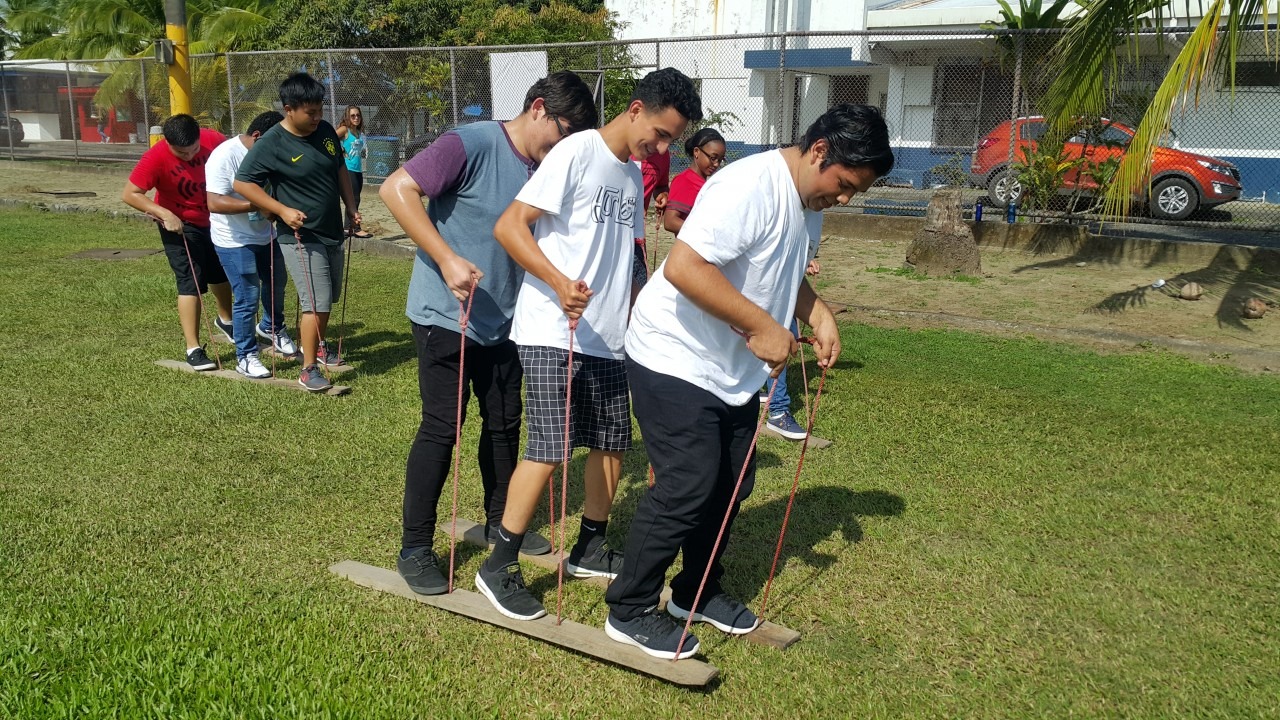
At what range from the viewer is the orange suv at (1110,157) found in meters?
12.7

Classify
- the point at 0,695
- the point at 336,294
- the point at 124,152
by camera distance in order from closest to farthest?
1. the point at 0,695
2. the point at 336,294
3. the point at 124,152

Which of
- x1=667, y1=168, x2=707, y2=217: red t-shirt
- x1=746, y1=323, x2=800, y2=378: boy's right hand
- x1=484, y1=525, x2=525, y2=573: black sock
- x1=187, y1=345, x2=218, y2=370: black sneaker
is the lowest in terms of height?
x1=187, y1=345, x2=218, y2=370: black sneaker

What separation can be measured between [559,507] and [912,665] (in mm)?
1988

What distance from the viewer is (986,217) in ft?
45.6

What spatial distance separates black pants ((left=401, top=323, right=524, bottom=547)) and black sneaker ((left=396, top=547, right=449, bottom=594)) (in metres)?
0.04

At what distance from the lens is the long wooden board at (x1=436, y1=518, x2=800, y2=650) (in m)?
3.62

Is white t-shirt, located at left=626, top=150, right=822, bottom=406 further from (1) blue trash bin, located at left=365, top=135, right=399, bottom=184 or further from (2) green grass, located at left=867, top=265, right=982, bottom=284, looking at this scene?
(1) blue trash bin, located at left=365, top=135, right=399, bottom=184

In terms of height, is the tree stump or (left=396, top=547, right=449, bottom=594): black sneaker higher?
the tree stump

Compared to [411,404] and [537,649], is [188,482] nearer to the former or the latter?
[411,404]

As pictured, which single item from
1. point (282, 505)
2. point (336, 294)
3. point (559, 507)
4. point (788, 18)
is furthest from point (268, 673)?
point (788, 18)

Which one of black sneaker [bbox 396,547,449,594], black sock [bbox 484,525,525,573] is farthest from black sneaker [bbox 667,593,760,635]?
black sneaker [bbox 396,547,449,594]

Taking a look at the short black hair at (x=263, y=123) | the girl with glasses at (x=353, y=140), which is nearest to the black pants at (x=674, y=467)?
the short black hair at (x=263, y=123)

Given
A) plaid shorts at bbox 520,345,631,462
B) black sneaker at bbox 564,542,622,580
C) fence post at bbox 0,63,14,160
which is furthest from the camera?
fence post at bbox 0,63,14,160

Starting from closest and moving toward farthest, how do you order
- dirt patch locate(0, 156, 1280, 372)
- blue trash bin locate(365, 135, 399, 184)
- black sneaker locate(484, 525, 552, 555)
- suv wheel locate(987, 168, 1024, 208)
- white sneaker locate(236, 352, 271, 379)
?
1. black sneaker locate(484, 525, 552, 555)
2. white sneaker locate(236, 352, 271, 379)
3. dirt patch locate(0, 156, 1280, 372)
4. suv wheel locate(987, 168, 1024, 208)
5. blue trash bin locate(365, 135, 399, 184)
